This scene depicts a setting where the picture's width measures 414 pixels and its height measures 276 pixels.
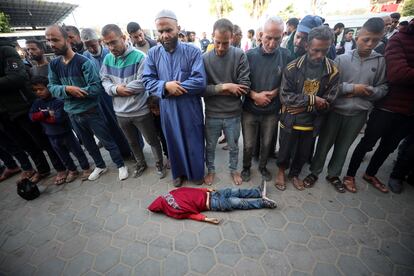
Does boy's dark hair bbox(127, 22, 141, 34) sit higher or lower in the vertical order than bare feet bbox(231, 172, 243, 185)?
higher

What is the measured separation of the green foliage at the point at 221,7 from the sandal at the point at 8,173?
75.5 feet

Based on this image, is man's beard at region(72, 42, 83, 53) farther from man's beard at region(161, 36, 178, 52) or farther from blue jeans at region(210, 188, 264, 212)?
blue jeans at region(210, 188, 264, 212)

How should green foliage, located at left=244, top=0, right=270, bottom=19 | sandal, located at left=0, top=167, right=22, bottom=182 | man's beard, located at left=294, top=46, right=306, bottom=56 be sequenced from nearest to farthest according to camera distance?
man's beard, located at left=294, top=46, right=306, bottom=56 < sandal, located at left=0, top=167, right=22, bottom=182 < green foliage, located at left=244, top=0, right=270, bottom=19

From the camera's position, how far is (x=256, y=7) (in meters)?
19.1

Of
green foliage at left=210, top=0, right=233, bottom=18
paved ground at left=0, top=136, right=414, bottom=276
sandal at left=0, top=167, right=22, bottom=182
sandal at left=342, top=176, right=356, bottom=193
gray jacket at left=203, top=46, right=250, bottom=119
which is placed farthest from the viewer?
green foliage at left=210, top=0, right=233, bottom=18

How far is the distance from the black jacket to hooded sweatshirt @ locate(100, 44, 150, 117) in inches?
50.0

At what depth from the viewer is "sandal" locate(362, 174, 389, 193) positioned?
2.87 meters

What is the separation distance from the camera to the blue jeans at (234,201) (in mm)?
2629

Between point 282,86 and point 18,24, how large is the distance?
105ft

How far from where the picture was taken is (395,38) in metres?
2.29

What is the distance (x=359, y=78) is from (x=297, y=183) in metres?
1.63

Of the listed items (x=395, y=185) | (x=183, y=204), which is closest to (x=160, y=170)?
(x=183, y=204)

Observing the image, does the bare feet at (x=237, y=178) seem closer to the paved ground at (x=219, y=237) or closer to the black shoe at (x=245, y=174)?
the black shoe at (x=245, y=174)

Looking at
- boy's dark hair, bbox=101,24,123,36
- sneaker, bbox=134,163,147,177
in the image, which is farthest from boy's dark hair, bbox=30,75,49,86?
sneaker, bbox=134,163,147,177
